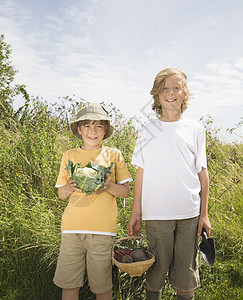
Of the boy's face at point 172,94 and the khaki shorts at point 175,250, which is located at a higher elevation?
the boy's face at point 172,94

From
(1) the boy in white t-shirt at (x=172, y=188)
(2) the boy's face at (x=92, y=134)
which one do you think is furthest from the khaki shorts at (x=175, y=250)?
(2) the boy's face at (x=92, y=134)

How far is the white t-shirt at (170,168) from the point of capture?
7.65 ft

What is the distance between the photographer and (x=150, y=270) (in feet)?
8.07

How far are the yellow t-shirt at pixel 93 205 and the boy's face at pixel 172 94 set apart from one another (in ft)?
A: 2.03

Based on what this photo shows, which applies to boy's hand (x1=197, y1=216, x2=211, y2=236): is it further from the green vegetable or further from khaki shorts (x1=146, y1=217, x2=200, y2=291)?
the green vegetable

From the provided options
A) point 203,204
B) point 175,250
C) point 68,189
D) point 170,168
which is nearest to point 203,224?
point 203,204

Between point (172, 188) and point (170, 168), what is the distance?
16cm

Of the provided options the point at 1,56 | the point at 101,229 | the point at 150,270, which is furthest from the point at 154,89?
the point at 1,56

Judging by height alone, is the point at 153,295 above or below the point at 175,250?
below

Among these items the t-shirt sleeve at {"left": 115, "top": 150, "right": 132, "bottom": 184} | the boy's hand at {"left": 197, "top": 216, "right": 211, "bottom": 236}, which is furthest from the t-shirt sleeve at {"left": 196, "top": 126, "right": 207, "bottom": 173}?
the t-shirt sleeve at {"left": 115, "top": 150, "right": 132, "bottom": 184}

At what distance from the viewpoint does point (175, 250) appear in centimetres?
240

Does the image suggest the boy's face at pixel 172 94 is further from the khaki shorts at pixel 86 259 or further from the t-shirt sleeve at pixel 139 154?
the khaki shorts at pixel 86 259

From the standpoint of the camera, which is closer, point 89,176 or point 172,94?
point 89,176

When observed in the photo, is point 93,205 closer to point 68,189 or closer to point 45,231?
point 68,189
